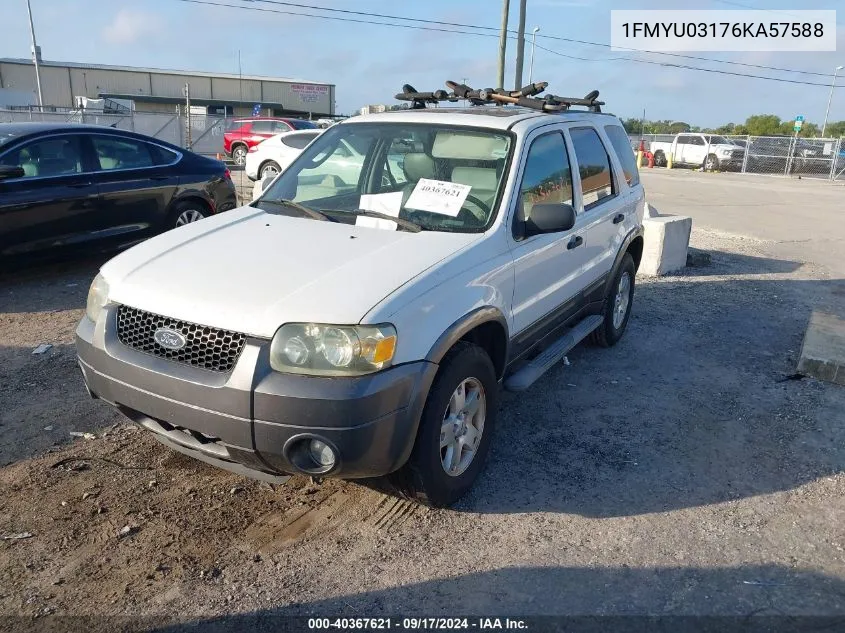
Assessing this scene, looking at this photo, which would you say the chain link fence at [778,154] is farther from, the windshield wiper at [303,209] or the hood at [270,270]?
the hood at [270,270]

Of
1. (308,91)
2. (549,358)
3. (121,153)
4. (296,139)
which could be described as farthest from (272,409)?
(308,91)

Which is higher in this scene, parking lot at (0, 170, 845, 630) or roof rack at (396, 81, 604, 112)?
roof rack at (396, 81, 604, 112)

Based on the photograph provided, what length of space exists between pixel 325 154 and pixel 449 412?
2.13 meters

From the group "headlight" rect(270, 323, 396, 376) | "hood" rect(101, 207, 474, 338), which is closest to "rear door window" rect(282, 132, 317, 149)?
"hood" rect(101, 207, 474, 338)

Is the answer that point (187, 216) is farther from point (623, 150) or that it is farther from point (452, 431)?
point (452, 431)

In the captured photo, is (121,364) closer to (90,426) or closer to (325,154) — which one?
(90,426)

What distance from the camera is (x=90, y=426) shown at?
4.07 meters

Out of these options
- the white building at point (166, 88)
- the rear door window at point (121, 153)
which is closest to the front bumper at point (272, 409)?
the rear door window at point (121, 153)

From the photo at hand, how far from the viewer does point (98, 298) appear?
332cm

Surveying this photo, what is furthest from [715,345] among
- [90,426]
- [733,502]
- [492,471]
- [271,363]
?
[90,426]

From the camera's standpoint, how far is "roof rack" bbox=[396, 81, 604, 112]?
4.92 metres

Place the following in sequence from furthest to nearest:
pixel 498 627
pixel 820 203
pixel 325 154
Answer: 1. pixel 820 203
2. pixel 325 154
3. pixel 498 627

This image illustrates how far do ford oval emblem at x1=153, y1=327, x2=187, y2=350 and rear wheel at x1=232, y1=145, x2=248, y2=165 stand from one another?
74.4ft

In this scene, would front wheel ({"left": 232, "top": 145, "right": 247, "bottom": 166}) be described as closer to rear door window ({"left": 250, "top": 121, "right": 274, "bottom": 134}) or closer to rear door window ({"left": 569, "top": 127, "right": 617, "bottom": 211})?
rear door window ({"left": 250, "top": 121, "right": 274, "bottom": 134})
